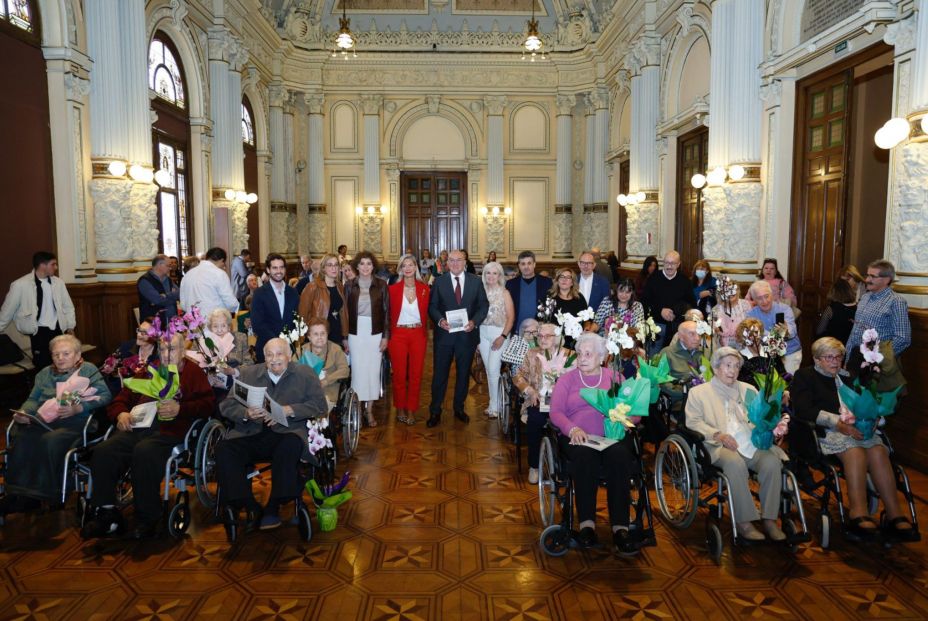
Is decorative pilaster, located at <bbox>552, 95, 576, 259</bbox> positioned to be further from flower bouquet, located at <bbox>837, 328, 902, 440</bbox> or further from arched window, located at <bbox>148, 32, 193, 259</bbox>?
flower bouquet, located at <bbox>837, 328, 902, 440</bbox>

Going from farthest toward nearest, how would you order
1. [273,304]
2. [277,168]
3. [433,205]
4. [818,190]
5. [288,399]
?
[433,205], [277,168], [818,190], [273,304], [288,399]

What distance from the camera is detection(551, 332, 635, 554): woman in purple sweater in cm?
405

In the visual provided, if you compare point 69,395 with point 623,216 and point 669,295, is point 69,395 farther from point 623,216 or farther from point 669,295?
point 623,216

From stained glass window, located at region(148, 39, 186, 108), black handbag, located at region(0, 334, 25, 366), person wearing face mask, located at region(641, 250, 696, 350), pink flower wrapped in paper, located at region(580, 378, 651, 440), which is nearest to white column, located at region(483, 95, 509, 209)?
stained glass window, located at region(148, 39, 186, 108)

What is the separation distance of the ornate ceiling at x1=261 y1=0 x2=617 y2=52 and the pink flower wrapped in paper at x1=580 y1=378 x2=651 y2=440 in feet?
55.0

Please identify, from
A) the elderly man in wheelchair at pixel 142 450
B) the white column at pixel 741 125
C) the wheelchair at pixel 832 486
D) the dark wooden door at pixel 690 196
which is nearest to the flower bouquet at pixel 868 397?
the wheelchair at pixel 832 486

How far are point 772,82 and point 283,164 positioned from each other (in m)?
13.3

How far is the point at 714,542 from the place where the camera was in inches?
162

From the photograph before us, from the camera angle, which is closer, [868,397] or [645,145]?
[868,397]

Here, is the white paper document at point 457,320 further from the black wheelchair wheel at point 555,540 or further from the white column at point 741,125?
the white column at point 741,125

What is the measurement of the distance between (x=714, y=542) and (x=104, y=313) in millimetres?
8427

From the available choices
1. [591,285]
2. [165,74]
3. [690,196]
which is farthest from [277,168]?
[591,285]

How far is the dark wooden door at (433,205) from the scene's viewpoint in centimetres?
1997

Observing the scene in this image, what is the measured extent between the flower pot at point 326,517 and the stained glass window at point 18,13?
701cm
